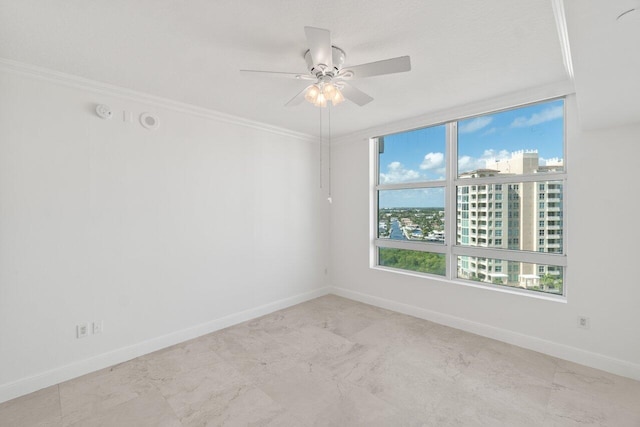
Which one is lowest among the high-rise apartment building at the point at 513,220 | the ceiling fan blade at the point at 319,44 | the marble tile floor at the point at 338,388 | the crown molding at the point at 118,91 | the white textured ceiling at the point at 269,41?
the marble tile floor at the point at 338,388

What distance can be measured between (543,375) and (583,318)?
0.69m

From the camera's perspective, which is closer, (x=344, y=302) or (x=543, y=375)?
(x=543, y=375)

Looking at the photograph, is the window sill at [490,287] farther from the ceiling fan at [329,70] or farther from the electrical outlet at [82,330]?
the electrical outlet at [82,330]

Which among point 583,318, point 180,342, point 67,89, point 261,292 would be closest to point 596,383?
point 583,318

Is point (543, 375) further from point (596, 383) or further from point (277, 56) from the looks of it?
point (277, 56)

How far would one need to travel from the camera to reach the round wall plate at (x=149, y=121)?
285 centimetres

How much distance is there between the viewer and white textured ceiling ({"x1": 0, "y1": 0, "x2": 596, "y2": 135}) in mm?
1662

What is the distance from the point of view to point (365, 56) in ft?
7.06

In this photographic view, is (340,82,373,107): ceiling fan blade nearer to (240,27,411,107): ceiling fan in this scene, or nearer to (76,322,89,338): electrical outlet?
(240,27,411,107): ceiling fan

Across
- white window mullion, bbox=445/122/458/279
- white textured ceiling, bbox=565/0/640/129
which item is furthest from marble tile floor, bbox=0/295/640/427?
white textured ceiling, bbox=565/0/640/129

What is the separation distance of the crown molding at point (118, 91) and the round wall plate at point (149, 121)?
134mm

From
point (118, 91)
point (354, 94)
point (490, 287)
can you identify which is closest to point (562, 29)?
point (354, 94)

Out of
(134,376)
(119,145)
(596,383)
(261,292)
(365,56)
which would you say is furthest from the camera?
(261,292)

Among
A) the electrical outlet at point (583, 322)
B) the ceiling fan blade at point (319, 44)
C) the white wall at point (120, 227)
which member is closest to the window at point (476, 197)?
the electrical outlet at point (583, 322)
